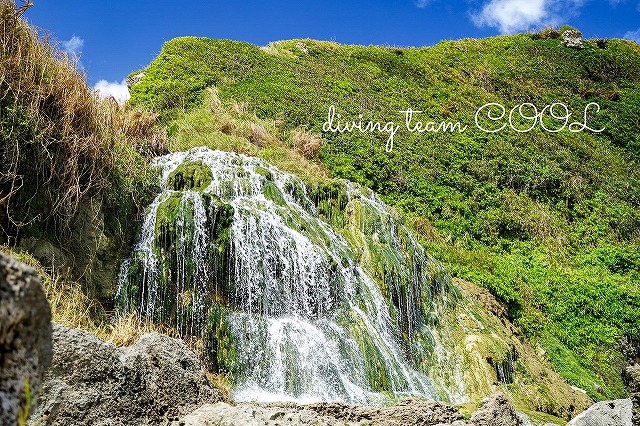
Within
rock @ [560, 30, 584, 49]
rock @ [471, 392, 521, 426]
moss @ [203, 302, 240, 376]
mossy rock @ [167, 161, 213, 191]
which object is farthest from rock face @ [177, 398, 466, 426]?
rock @ [560, 30, 584, 49]

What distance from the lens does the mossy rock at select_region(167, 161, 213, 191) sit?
9859 mm

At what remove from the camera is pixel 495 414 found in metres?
4.03

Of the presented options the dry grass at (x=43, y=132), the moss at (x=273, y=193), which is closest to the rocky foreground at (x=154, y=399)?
the dry grass at (x=43, y=132)

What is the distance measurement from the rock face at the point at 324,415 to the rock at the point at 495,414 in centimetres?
24

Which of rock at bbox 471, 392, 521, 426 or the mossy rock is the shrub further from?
rock at bbox 471, 392, 521, 426

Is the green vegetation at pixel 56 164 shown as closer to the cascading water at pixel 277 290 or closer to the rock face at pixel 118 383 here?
the cascading water at pixel 277 290

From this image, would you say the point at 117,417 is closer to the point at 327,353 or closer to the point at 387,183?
the point at 327,353

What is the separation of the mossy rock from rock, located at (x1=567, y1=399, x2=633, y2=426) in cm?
699

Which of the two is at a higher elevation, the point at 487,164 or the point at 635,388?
the point at 487,164

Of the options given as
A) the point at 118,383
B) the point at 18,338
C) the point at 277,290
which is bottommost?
the point at 118,383

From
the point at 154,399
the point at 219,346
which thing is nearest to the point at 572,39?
the point at 219,346

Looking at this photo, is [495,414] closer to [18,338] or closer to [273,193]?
[18,338]

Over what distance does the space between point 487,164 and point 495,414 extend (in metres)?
18.0

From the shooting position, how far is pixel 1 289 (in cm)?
99
